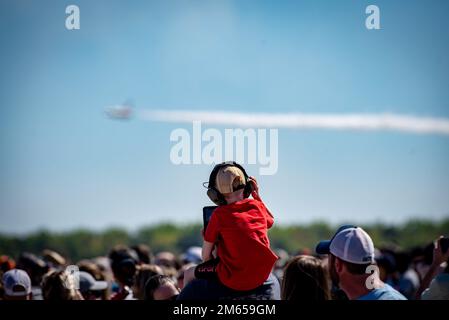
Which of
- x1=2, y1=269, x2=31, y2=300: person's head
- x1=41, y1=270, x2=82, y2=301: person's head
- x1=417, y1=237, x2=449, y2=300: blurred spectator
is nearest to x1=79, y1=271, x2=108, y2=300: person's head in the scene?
x1=2, y1=269, x2=31, y2=300: person's head

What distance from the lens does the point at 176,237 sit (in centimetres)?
15112

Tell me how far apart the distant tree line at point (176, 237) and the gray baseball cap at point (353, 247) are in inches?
4272

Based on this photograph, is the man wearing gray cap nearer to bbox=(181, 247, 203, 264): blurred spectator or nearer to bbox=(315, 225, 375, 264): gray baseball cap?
bbox=(315, 225, 375, 264): gray baseball cap

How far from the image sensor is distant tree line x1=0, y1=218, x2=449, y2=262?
123 meters

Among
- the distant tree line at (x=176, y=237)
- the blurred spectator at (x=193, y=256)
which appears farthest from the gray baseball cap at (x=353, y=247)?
the distant tree line at (x=176, y=237)

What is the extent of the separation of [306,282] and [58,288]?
237 cm

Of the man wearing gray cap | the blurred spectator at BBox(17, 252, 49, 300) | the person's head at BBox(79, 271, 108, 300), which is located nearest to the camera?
the man wearing gray cap

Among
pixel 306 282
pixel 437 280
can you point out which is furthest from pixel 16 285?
pixel 437 280

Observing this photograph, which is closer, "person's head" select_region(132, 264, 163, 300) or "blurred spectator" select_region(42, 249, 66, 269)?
"person's head" select_region(132, 264, 163, 300)

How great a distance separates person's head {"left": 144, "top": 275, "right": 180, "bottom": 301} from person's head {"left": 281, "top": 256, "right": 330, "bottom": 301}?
1129 mm

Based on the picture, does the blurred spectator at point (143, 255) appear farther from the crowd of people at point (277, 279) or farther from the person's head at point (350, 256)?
the person's head at point (350, 256)
